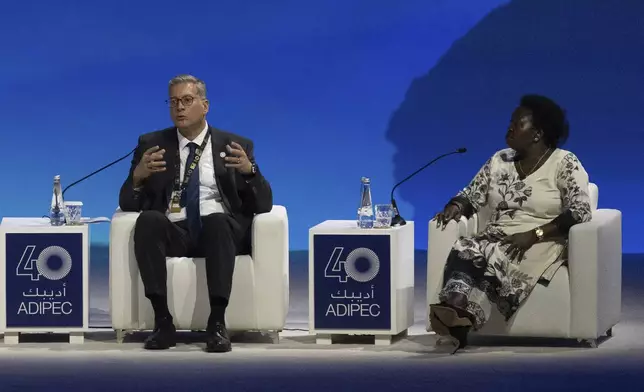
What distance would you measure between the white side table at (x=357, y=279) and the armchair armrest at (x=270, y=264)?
0.13 m

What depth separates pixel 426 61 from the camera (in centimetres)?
1063

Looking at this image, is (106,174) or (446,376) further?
(106,174)

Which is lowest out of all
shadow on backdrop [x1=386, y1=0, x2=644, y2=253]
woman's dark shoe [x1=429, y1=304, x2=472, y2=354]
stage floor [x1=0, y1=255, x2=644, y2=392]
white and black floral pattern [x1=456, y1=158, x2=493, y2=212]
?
stage floor [x1=0, y1=255, x2=644, y2=392]

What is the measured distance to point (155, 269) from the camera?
6.71 meters

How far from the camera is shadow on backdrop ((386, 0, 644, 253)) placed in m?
10.5

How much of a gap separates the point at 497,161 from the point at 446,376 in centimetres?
142

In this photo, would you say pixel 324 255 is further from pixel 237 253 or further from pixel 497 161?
pixel 497 161

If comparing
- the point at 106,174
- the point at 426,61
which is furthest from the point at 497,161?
the point at 106,174

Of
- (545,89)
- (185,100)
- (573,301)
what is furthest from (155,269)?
(545,89)

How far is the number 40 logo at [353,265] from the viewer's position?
682cm

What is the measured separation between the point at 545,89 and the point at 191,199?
4.18m

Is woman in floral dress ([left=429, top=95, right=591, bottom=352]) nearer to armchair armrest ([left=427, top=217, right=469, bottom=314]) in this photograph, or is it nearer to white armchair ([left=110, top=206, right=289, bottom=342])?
armchair armrest ([left=427, top=217, right=469, bottom=314])

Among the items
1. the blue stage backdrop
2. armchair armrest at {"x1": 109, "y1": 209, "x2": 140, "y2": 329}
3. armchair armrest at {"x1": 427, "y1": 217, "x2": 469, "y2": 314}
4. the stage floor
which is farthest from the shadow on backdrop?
armchair armrest at {"x1": 109, "y1": 209, "x2": 140, "y2": 329}

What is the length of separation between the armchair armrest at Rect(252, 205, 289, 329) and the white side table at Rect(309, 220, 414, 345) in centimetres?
13
